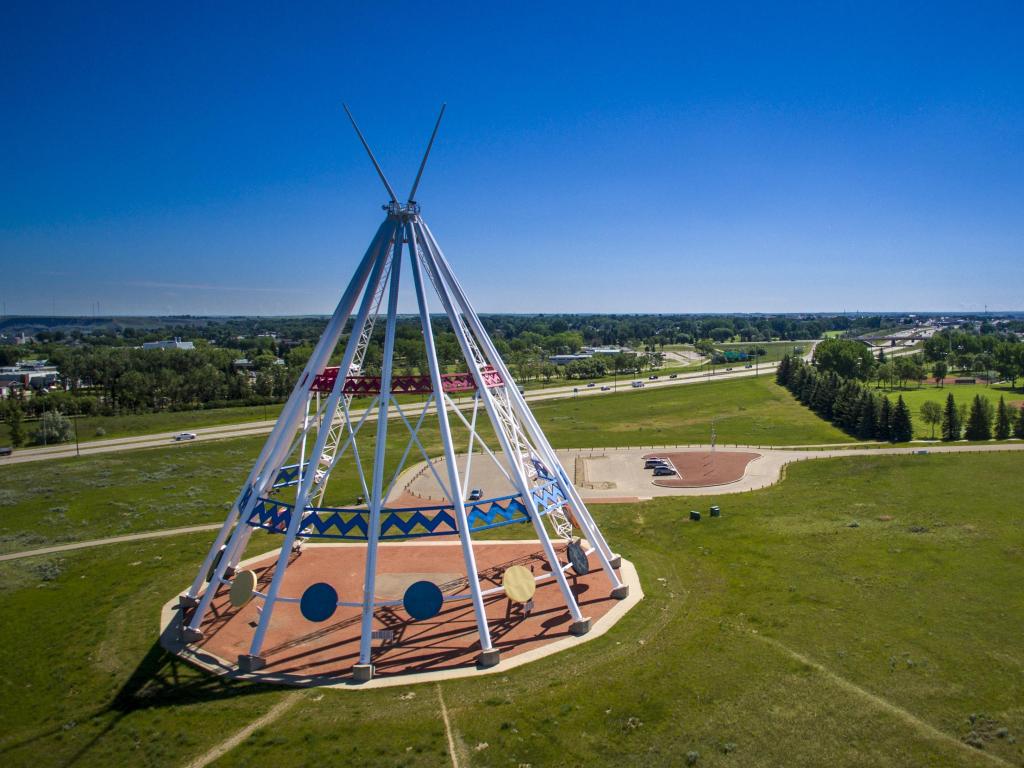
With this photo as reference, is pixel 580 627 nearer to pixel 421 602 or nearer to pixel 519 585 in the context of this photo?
pixel 519 585

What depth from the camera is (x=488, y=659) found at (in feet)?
→ 79.5

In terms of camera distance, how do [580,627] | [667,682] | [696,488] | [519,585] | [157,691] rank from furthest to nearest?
[696,488]
[519,585]
[580,627]
[157,691]
[667,682]

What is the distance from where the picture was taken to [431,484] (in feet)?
183

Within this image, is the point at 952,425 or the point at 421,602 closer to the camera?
the point at 421,602

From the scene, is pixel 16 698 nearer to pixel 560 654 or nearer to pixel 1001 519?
pixel 560 654

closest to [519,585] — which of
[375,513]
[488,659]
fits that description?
[488,659]

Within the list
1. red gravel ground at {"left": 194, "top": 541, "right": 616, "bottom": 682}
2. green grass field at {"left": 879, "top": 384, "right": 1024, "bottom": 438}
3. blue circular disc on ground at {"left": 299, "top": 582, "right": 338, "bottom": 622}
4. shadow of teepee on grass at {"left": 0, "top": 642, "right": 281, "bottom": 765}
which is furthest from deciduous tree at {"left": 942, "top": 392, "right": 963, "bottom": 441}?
shadow of teepee on grass at {"left": 0, "top": 642, "right": 281, "bottom": 765}

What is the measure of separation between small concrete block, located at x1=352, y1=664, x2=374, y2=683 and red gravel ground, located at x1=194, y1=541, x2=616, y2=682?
0.66m

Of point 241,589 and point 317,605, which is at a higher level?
point 317,605

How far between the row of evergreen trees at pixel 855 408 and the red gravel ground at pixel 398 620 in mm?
51732

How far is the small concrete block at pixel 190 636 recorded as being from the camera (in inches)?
1081

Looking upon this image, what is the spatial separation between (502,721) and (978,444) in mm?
65289

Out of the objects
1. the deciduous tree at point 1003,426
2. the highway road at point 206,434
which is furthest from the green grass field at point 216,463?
the deciduous tree at point 1003,426

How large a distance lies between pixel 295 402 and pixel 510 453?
1089 cm
